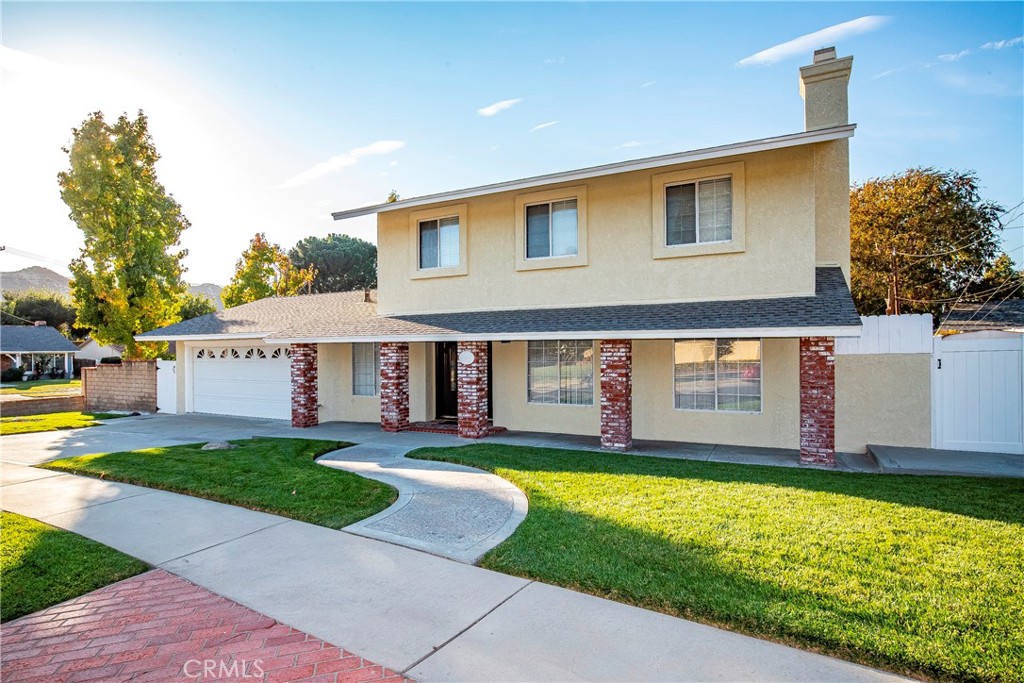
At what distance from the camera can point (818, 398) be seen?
8.94 m

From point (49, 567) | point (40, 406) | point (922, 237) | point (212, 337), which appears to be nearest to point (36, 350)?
point (40, 406)

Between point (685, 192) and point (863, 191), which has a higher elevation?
point (863, 191)

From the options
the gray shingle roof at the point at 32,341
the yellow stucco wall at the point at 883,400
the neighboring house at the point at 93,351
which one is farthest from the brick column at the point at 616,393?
the neighboring house at the point at 93,351

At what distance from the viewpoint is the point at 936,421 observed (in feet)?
30.9

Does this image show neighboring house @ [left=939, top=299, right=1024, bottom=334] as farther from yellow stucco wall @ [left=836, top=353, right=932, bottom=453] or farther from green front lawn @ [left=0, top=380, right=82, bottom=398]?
green front lawn @ [left=0, top=380, right=82, bottom=398]

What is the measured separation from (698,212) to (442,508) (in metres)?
7.62

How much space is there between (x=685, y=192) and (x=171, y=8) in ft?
35.0

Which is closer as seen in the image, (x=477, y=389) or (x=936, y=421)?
(x=936, y=421)

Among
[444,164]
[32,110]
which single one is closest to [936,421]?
[444,164]

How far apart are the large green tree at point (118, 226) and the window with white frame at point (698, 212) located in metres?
18.7

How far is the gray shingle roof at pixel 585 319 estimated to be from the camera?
8943 millimetres

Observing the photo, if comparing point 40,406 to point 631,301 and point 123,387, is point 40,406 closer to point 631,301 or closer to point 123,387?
point 123,387

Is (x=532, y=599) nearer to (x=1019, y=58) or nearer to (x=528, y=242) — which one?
(x=528, y=242)

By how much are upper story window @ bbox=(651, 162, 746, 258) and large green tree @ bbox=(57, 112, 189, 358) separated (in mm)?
18415
